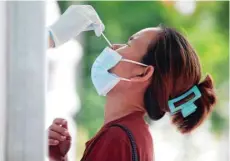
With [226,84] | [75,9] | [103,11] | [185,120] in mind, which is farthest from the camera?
[226,84]

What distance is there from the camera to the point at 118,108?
1.12 m

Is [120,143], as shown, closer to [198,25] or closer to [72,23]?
[72,23]

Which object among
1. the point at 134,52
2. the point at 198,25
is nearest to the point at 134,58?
the point at 134,52

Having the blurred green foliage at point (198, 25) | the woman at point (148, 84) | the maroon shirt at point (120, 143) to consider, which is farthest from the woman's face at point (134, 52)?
the blurred green foliage at point (198, 25)

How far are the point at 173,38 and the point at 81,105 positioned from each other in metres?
0.72

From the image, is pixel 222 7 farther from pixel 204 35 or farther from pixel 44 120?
pixel 44 120

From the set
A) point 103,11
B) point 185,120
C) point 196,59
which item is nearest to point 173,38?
point 196,59

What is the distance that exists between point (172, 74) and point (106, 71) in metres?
0.15

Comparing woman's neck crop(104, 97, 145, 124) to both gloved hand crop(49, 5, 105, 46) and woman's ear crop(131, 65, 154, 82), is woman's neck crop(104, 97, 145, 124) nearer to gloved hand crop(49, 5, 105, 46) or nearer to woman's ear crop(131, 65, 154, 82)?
woman's ear crop(131, 65, 154, 82)

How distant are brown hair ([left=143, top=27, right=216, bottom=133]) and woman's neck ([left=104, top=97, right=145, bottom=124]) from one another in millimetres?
31

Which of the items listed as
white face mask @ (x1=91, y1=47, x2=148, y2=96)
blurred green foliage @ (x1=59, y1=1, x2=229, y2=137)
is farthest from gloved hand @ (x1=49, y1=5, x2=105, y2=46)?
blurred green foliage @ (x1=59, y1=1, x2=229, y2=137)

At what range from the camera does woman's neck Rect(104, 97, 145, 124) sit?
111cm

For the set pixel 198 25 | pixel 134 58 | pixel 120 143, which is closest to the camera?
pixel 120 143

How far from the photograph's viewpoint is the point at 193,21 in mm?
1952
